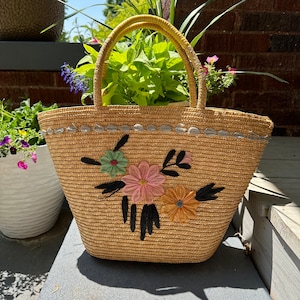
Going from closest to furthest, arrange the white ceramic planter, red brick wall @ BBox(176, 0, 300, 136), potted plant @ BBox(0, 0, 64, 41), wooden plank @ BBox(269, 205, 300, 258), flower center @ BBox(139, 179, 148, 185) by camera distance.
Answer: wooden plank @ BBox(269, 205, 300, 258) → flower center @ BBox(139, 179, 148, 185) → the white ceramic planter → red brick wall @ BBox(176, 0, 300, 136) → potted plant @ BBox(0, 0, 64, 41)

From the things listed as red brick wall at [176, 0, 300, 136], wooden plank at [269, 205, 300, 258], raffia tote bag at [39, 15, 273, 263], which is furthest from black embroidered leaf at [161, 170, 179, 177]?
red brick wall at [176, 0, 300, 136]

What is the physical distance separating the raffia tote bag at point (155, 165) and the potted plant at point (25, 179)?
0.48m

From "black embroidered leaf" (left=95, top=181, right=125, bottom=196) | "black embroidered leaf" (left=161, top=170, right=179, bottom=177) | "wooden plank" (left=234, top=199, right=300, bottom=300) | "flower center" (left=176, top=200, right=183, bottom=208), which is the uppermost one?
"black embroidered leaf" (left=161, top=170, right=179, bottom=177)

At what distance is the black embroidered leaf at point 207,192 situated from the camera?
755 millimetres

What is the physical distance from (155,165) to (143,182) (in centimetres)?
5

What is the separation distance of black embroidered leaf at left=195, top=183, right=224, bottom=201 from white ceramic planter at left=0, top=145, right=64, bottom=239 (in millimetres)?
742

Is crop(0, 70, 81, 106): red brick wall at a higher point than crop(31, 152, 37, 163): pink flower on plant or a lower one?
higher

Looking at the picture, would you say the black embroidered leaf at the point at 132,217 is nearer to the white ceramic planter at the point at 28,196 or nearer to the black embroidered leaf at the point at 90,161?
the black embroidered leaf at the point at 90,161

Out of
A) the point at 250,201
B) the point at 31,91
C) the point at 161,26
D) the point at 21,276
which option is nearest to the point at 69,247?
the point at 21,276

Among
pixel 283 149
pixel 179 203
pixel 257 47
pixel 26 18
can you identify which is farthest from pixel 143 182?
pixel 26 18

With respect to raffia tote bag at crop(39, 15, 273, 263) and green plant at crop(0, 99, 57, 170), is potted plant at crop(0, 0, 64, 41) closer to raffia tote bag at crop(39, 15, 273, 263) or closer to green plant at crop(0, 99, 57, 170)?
green plant at crop(0, 99, 57, 170)

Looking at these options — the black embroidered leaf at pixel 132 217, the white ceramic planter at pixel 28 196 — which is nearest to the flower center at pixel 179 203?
the black embroidered leaf at pixel 132 217

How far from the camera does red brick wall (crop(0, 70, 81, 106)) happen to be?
174cm

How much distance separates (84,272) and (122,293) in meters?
0.13
